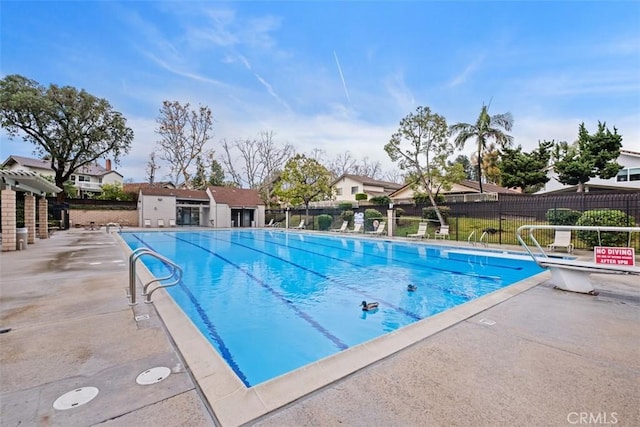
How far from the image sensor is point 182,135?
33312mm

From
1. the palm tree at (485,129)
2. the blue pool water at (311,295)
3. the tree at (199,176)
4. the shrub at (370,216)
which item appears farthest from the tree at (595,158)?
the tree at (199,176)

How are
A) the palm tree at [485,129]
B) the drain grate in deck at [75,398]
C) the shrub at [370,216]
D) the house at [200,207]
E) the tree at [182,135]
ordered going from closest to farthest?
the drain grate in deck at [75,398], the shrub at [370,216], the palm tree at [485,129], the house at [200,207], the tree at [182,135]

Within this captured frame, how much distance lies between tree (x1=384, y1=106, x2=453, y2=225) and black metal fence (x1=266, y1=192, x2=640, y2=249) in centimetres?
140

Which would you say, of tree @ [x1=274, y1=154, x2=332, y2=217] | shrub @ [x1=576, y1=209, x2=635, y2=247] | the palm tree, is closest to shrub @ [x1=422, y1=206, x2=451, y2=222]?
shrub @ [x1=576, y1=209, x2=635, y2=247]

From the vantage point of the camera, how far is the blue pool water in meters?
3.91

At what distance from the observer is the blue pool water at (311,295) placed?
12.8 feet

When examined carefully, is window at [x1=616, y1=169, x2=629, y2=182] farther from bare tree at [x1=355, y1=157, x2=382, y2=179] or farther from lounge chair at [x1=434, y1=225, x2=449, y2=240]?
bare tree at [x1=355, y1=157, x2=382, y2=179]

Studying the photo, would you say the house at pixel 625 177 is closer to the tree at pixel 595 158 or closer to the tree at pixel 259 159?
the tree at pixel 595 158

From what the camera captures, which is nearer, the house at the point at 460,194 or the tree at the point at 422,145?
the tree at the point at 422,145

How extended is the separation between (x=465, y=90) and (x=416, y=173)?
5.12 meters

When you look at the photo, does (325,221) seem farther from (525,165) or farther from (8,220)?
(8,220)

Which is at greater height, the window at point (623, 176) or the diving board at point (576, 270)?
the window at point (623, 176)

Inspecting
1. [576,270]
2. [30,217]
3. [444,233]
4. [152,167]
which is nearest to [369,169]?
[152,167]

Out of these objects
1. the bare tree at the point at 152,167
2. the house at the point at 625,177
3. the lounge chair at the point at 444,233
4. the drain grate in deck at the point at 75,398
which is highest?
the bare tree at the point at 152,167
